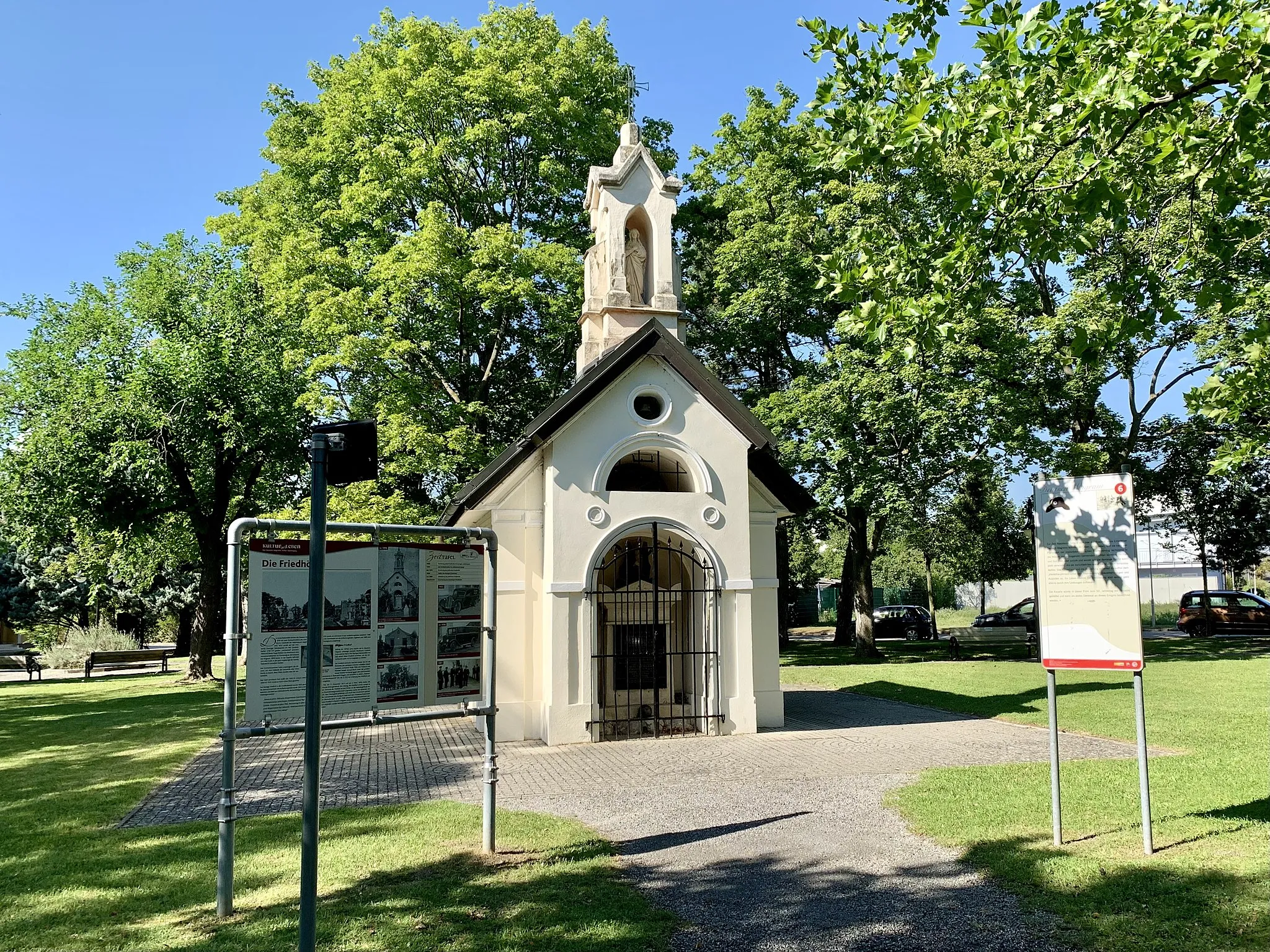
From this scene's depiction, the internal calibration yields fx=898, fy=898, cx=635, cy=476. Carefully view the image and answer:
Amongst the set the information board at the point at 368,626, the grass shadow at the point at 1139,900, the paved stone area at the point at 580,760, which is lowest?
the paved stone area at the point at 580,760

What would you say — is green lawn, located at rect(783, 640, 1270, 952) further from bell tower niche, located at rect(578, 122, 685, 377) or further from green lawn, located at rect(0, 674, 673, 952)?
bell tower niche, located at rect(578, 122, 685, 377)

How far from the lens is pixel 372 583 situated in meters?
7.34

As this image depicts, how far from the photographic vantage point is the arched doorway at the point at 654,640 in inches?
551

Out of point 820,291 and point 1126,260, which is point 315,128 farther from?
point 1126,260

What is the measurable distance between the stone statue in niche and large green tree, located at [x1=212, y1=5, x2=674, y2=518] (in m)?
Answer: 5.28

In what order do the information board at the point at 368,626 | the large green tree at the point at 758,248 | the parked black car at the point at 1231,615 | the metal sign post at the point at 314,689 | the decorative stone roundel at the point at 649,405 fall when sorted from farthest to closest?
1. the parked black car at the point at 1231,615
2. the large green tree at the point at 758,248
3. the decorative stone roundel at the point at 649,405
4. the information board at the point at 368,626
5. the metal sign post at the point at 314,689

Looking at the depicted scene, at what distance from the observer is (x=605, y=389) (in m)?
14.2

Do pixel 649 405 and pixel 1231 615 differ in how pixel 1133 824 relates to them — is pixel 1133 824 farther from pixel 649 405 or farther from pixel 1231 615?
pixel 1231 615

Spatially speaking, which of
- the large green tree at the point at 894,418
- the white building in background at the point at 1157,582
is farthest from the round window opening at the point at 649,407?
the white building in background at the point at 1157,582

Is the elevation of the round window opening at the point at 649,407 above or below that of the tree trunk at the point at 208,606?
above

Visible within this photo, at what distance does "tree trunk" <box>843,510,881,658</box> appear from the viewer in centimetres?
2793

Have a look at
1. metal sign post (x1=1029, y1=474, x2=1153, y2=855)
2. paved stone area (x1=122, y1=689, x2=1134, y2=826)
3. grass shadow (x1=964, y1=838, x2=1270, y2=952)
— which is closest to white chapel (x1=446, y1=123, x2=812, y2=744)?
paved stone area (x1=122, y1=689, x2=1134, y2=826)

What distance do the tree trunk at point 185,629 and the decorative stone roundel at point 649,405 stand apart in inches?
1241

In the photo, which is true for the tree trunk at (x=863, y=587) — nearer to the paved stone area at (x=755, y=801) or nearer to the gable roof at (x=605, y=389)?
the paved stone area at (x=755, y=801)
